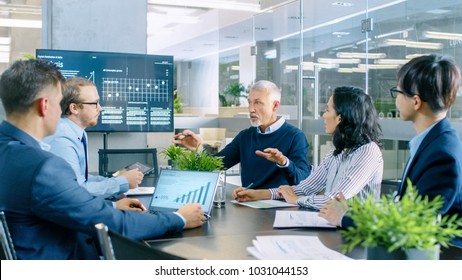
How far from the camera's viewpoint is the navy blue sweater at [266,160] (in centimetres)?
→ 376

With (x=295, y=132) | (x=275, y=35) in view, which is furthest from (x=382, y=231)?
(x=275, y=35)

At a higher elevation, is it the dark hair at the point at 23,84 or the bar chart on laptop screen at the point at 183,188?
the dark hair at the point at 23,84

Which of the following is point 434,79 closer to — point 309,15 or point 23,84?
point 23,84

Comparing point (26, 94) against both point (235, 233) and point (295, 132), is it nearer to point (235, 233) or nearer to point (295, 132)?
point (235, 233)

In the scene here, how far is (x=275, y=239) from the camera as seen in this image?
188 centimetres

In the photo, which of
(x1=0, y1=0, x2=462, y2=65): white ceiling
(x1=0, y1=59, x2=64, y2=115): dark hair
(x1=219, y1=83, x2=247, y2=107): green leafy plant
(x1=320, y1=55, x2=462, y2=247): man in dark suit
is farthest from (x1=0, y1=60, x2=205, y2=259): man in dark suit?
(x1=219, y1=83, x2=247, y2=107): green leafy plant

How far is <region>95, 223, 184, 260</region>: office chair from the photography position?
4.12ft

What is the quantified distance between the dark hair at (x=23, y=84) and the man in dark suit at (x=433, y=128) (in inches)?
51.3

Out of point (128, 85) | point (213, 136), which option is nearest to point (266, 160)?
point (128, 85)

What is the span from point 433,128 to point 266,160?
6.21 feet

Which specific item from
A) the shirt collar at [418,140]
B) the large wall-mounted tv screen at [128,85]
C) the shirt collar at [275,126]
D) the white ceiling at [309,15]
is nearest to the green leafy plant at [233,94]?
the white ceiling at [309,15]

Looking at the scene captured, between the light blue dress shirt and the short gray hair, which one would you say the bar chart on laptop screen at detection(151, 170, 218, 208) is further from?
A: the short gray hair

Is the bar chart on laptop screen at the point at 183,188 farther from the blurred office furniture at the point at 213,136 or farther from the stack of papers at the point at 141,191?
the blurred office furniture at the point at 213,136

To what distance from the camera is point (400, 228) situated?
1247 mm
